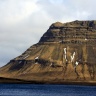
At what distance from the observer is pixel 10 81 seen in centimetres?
17412

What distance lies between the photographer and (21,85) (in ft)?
643

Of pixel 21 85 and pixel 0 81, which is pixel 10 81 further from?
pixel 21 85

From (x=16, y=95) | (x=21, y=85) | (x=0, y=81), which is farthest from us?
(x=21, y=85)

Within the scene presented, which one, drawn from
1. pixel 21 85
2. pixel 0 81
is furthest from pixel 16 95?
pixel 21 85

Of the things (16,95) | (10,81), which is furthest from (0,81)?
(16,95)

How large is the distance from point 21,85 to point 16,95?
226ft

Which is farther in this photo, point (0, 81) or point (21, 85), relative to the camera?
point (21, 85)

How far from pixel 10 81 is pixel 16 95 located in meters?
47.2

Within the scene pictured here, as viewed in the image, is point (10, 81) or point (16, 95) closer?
point (16, 95)

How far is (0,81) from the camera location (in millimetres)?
171750

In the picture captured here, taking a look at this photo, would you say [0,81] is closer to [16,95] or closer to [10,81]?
[10,81]

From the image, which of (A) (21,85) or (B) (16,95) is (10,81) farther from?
(B) (16,95)

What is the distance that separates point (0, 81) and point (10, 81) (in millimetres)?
4237

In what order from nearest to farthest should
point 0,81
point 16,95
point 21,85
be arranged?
1. point 16,95
2. point 0,81
3. point 21,85
